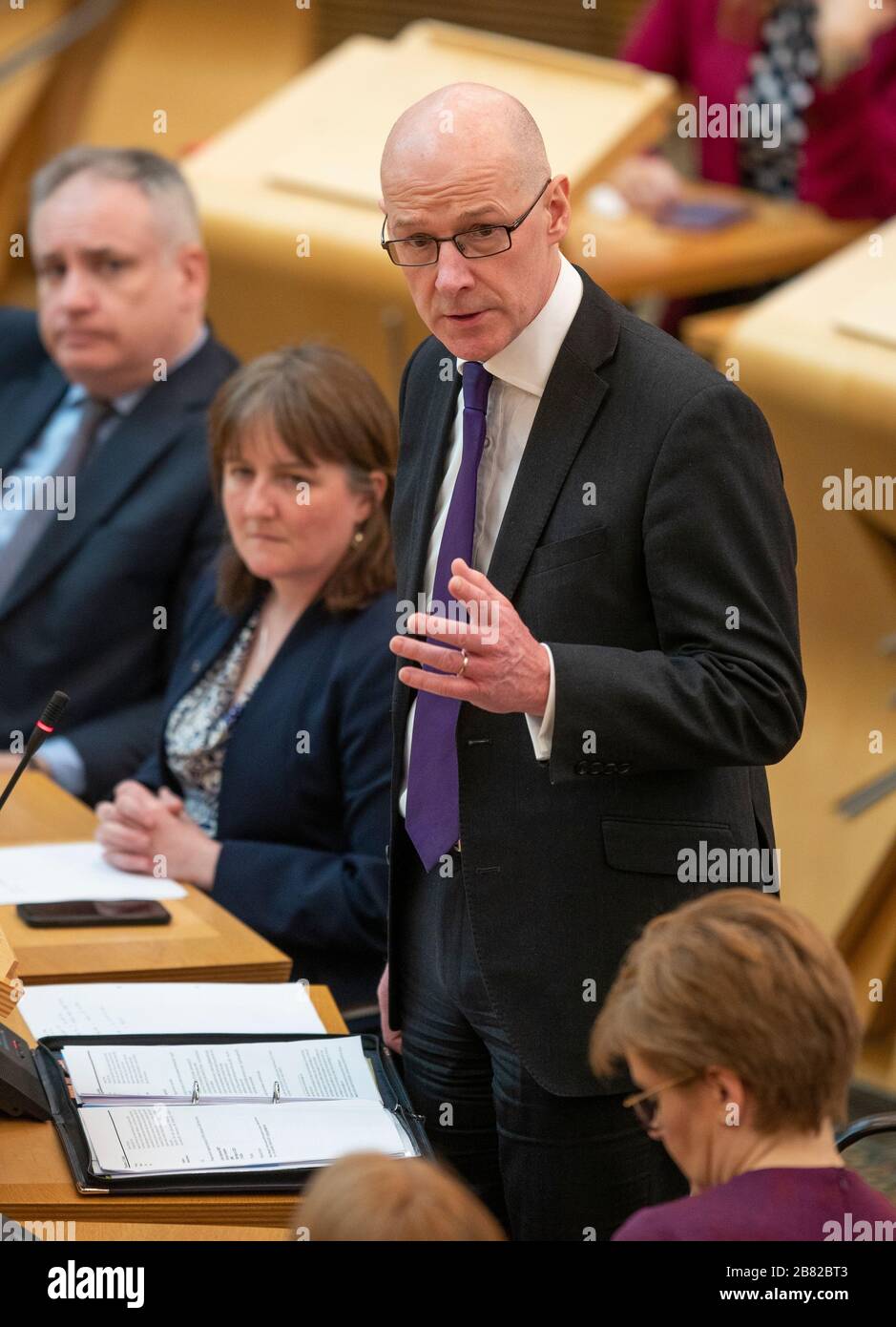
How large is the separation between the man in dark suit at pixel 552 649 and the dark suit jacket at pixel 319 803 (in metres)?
0.58

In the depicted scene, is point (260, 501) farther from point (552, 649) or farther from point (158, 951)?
point (552, 649)

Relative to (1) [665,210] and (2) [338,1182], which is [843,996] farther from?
(1) [665,210]

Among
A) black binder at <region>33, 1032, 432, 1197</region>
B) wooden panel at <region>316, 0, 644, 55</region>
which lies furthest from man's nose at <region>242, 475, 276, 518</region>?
wooden panel at <region>316, 0, 644, 55</region>

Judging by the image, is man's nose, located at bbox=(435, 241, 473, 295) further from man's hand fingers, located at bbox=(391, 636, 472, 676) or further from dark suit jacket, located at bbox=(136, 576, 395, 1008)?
dark suit jacket, located at bbox=(136, 576, 395, 1008)

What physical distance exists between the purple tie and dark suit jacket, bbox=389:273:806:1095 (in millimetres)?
61

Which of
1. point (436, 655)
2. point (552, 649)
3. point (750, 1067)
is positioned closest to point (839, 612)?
point (552, 649)

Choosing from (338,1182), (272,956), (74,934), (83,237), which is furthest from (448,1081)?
(83,237)

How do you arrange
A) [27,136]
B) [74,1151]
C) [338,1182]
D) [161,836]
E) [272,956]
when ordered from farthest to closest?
[27,136] → [161,836] → [272,956] → [74,1151] → [338,1182]

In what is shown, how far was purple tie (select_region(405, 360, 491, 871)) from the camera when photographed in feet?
6.98

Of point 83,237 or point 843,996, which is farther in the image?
point 83,237

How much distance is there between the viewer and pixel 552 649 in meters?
1.88

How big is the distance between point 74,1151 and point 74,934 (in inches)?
26.1

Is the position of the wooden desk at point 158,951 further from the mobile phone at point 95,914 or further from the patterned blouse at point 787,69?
the patterned blouse at point 787,69

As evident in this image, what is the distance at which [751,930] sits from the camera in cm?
168
